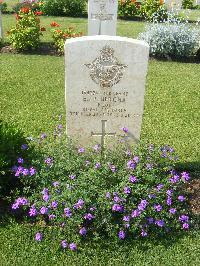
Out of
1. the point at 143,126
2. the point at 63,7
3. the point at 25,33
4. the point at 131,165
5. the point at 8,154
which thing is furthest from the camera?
the point at 63,7

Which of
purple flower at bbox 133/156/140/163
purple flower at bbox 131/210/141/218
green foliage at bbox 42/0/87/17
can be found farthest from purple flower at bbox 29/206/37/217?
green foliage at bbox 42/0/87/17

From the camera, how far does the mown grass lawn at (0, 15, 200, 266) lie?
3.89 metres

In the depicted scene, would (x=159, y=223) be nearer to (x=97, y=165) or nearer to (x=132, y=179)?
(x=132, y=179)

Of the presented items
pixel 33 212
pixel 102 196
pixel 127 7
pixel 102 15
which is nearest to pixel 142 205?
pixel 102 196

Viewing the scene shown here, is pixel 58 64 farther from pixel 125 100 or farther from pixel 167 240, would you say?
pixel 167 240

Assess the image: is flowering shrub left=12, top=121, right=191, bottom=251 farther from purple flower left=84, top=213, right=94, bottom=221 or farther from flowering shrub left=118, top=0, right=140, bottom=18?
flowering shrub left=118, top=0, right=140, bottom=18

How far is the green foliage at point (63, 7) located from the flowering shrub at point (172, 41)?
7.78 metres

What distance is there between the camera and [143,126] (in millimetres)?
6555

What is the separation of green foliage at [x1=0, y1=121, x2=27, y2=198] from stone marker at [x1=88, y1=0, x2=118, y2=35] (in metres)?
6.84

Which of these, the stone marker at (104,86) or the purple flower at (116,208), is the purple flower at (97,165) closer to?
Answer: the purple flower at (116,208)

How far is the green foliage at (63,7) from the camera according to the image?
1778 centimetres

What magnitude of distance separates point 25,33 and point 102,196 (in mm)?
7714

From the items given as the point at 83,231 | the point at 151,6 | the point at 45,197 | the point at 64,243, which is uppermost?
the point at 151,6

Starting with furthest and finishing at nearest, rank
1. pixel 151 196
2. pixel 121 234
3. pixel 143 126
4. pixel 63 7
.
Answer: pixel 63 7
pixel 143 126
pixel 151 196
pixel 121 234
